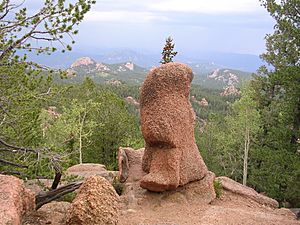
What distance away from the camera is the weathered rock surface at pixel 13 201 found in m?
8.37

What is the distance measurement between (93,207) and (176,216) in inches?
159

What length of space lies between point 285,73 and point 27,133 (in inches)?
513

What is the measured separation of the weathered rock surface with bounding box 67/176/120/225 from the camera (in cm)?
974

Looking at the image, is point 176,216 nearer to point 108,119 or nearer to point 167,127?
point 167,127

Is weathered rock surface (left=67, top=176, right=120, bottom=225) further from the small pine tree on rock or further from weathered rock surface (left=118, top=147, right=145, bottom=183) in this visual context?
the small pine tree on rock

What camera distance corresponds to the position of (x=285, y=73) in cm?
1977

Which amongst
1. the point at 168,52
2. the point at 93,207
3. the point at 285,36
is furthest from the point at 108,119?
the point at 93,207

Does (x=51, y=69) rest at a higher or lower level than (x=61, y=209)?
higher

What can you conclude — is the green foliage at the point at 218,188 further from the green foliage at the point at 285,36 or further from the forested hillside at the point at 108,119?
the green foliage at the point at 285,36

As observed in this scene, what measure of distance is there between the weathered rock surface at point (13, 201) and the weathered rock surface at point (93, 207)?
50.3 inches

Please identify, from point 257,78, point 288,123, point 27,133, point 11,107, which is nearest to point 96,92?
point 257,78

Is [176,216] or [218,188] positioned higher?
[176,216]

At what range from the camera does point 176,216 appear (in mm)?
12930

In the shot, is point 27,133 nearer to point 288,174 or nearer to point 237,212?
point 237,212
